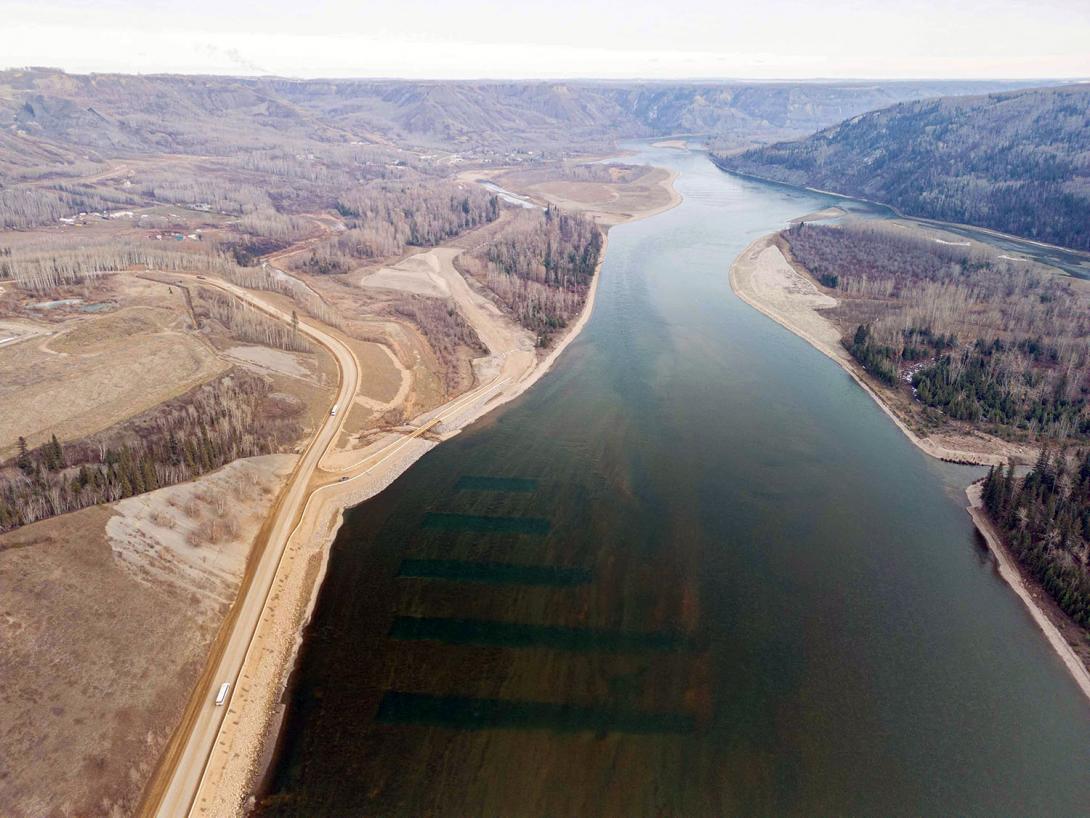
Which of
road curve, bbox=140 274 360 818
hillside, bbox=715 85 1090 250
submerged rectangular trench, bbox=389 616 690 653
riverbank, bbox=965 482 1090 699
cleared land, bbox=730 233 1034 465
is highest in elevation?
hillside, bbox=715 85 1090 250

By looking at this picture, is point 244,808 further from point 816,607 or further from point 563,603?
point 816,607

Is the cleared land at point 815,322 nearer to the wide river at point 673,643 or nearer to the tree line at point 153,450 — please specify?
the wide river at point 673,643

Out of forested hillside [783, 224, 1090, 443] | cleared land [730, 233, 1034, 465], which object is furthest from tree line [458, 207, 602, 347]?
forested hillside [783, 224, 1090, 443]

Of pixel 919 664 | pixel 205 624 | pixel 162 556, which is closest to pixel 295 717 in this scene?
pixel 205 624

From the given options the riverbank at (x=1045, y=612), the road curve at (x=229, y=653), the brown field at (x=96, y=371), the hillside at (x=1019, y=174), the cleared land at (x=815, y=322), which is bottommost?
the road curve at (x=229, y=653)

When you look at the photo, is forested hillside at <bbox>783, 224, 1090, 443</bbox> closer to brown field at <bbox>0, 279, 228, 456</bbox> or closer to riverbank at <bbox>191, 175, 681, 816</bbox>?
riverbank at <bbox>191, 175, 681, 816</bbox>

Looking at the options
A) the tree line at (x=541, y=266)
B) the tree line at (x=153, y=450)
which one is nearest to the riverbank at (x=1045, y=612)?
the tree line at (x=541, y=266)

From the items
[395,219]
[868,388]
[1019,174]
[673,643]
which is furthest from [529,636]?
[1019,174]

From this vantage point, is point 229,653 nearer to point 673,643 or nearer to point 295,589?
point 295,589
